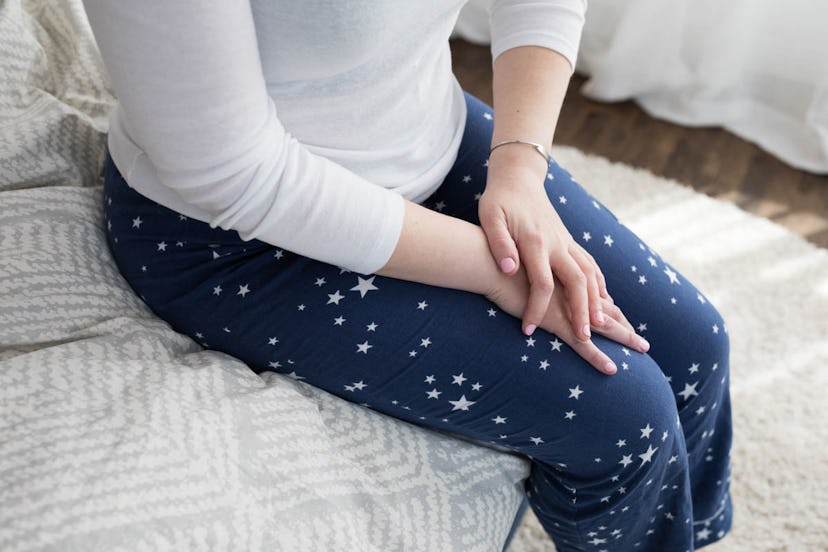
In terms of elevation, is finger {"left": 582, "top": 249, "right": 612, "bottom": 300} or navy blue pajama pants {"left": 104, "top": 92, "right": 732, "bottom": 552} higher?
finger {"left": 582, "top": 249, "right": 612, "bottom": 300}

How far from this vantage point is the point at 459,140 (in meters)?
1.02

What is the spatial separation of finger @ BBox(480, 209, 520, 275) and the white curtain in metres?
1.32

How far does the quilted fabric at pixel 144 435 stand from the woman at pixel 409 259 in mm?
40

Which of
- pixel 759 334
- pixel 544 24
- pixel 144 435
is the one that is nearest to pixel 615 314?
pixel 544 24

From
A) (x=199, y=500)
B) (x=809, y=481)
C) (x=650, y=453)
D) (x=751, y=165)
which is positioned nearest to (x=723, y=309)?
(x=809, y=481)

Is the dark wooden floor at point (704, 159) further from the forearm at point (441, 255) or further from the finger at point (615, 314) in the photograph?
the forearm at point (441, 255)

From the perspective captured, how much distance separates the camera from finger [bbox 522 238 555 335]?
835mm

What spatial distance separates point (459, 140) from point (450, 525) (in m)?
0.45

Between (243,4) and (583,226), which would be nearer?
(243,4)

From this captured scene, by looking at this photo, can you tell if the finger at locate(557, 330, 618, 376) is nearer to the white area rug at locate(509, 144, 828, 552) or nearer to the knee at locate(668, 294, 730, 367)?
the knee at locate(668, 294, 730, 367)

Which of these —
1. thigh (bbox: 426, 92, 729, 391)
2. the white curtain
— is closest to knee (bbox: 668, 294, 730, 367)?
thigh (bbox: 426, 92, 729, 391)

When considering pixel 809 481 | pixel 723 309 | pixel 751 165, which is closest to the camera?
pixel 809 481

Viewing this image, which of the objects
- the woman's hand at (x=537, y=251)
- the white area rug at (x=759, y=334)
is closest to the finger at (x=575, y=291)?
the woman's hand at (x=537, y=251)

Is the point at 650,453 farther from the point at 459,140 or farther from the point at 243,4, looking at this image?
the point at 243,4
